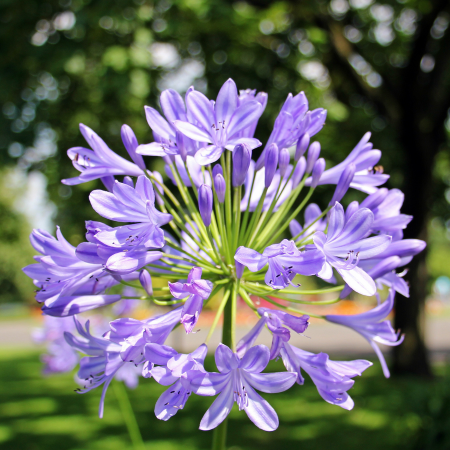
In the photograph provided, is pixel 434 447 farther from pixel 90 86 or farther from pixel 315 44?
pixel 90 86

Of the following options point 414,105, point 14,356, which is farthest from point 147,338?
point 14,356

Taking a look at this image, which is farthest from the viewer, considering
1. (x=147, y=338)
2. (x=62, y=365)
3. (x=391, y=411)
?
(x=391, y=411)

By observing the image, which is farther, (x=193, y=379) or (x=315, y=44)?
(x=315, y=44)

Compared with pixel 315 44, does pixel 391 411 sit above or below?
below

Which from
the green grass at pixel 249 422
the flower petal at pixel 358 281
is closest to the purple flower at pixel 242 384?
the flower petal at pixel 358 281

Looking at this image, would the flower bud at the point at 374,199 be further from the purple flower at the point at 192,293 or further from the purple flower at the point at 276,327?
the purple flower at the point at 192,293

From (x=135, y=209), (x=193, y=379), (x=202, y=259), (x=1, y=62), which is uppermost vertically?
(x=1, y=62)
